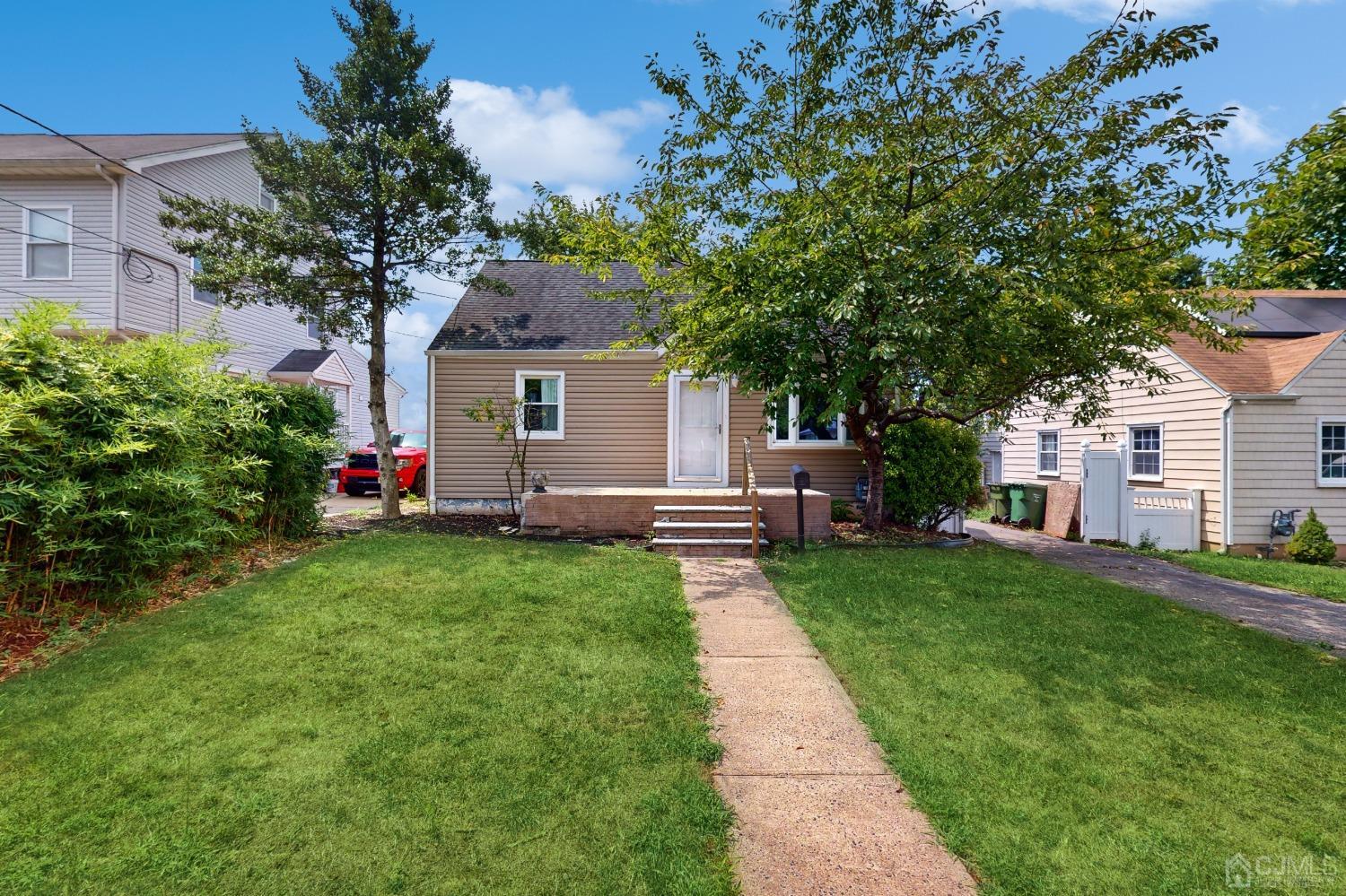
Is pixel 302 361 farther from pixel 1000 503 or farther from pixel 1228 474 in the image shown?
pixel 1228 474

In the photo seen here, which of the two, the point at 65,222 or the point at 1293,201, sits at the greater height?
the point at 65,222

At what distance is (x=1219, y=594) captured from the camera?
22.2 ft

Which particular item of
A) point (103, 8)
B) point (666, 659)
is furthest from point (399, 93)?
point (666, 659)

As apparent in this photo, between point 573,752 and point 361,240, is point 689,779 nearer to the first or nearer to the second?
point 573,752

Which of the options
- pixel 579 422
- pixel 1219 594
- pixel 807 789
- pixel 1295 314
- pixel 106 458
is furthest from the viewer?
pixel 1295 314

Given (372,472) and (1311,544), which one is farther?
(372,472)

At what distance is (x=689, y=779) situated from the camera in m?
→ 2.70

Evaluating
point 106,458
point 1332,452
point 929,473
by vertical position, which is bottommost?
point 929,473

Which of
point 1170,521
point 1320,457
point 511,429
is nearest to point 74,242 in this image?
point 511,429

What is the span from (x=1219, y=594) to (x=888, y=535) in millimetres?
3756

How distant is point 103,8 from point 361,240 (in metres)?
4.44

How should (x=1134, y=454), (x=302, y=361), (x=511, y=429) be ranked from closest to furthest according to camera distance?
(x=511, y=429) → (x=1134, y=454) → (x=302, y=361)

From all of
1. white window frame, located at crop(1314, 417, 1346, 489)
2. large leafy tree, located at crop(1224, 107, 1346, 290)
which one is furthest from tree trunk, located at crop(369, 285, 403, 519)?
white window frame, located at crop(1314, 417, 1346, 489)

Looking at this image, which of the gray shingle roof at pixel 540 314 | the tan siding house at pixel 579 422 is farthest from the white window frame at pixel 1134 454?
the gray shingle roof at pixel 540 314
